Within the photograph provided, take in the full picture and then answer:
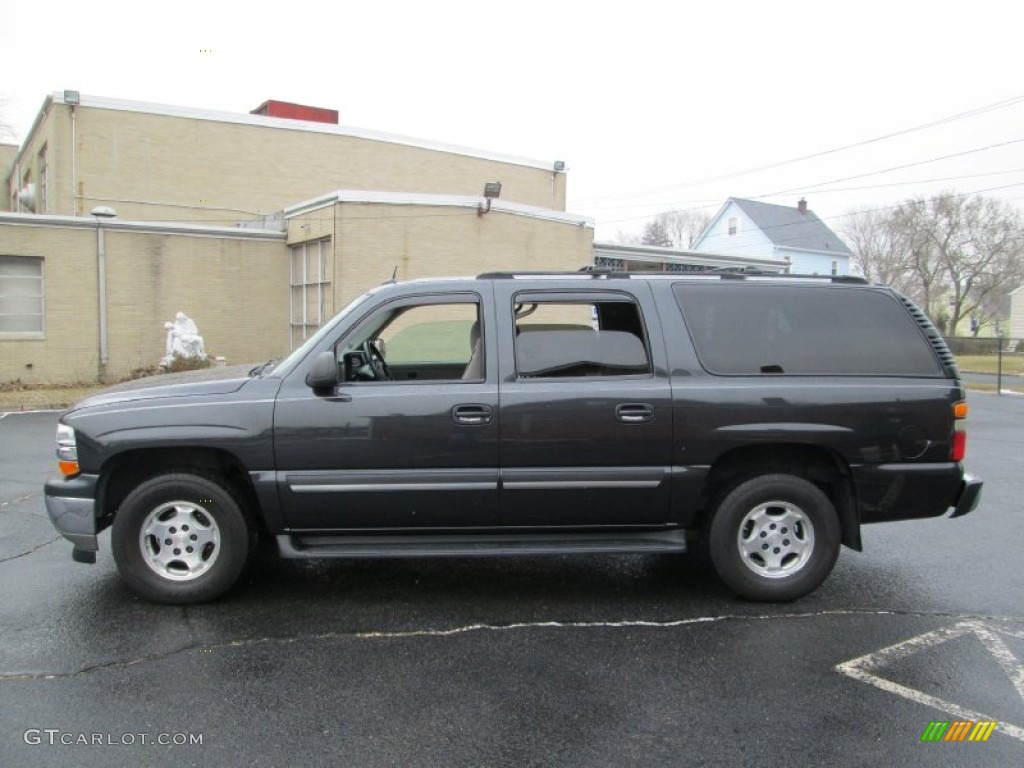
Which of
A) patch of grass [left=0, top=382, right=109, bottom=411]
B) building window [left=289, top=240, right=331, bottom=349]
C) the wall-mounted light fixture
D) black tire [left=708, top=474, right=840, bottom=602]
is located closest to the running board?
black tire [left=708, top=474, right=840, bottom=602]

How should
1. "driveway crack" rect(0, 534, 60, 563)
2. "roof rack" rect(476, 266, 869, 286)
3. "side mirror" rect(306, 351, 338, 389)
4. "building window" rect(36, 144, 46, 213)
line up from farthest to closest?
1. "building window" rect(36, 144, 46, 213)
2. "driveway crack" rect(0, 534, 60, 563)
3. "roof rack" rect(476, 266, 869, 286)
4. "side mirror" rect(306, 351, 338, 389)

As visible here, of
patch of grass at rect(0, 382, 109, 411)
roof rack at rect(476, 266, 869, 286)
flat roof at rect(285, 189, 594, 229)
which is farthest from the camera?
flat roof at rect(285, 189, 594, 229)

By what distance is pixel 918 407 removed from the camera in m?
4.49

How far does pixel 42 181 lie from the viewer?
83.9 feet

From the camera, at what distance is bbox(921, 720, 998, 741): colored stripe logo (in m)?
3.14

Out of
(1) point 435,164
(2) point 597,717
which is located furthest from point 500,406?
(1) point 435,164

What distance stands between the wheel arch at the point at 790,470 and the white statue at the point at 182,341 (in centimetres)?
1568

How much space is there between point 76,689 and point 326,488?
1.48 metres

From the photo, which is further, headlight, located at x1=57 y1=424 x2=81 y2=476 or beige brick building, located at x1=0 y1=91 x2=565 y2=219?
beige brick building, located at x1=0 y1=91 x2=565 y2=219

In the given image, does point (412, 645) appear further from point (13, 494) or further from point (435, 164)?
point (435, 164)

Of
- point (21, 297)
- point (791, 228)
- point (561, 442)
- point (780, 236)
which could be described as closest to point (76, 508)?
point (561, 442)

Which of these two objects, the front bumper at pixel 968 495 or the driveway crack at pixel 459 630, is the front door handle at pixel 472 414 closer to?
the driveway crack at pixel 459 630

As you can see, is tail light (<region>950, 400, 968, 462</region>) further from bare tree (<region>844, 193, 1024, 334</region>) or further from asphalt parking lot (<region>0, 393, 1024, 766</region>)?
bare tree (<region>844, 193, 1024, 334</region>)

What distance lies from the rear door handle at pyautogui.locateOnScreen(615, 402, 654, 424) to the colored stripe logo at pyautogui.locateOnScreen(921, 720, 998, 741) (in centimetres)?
196
